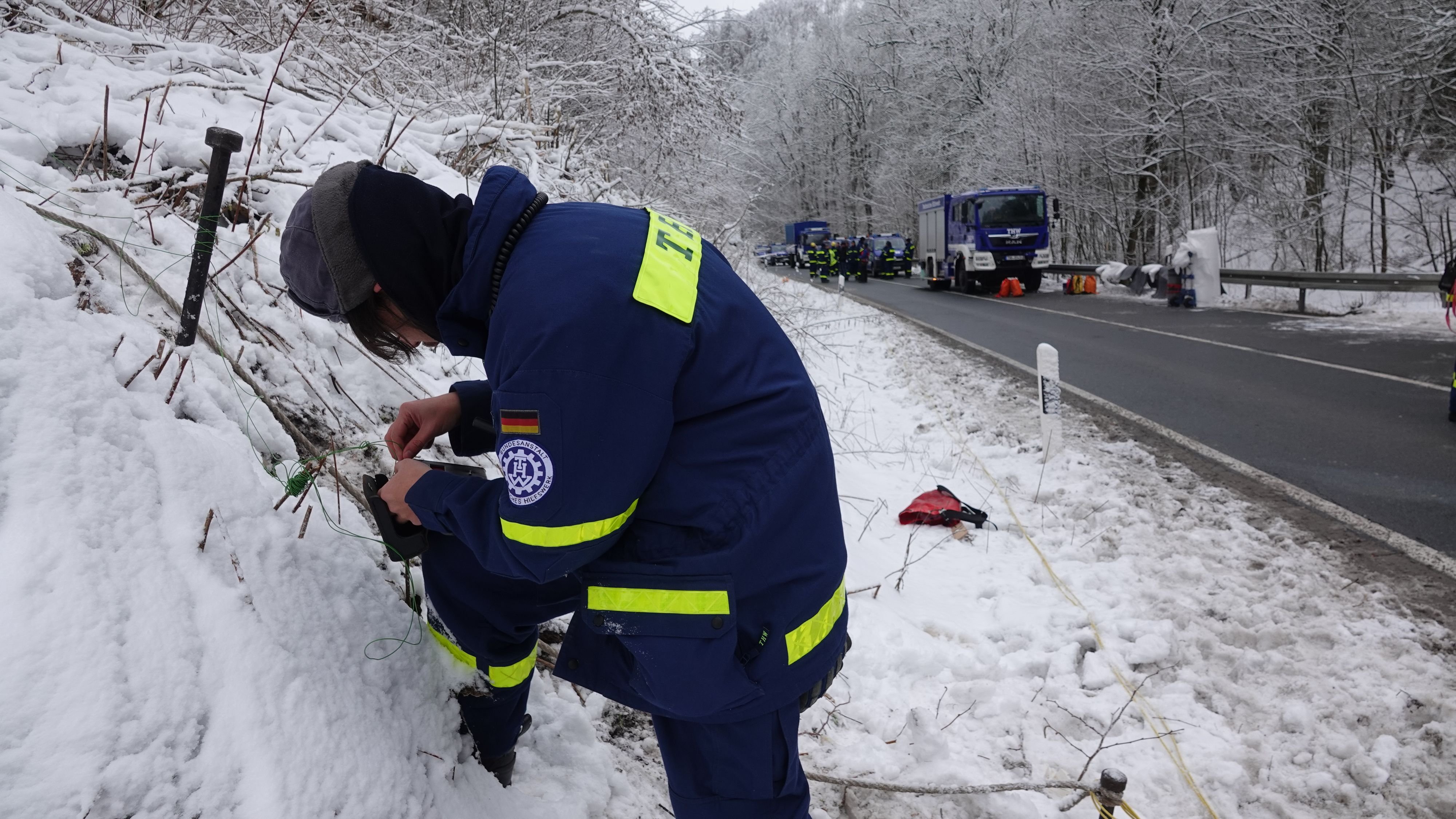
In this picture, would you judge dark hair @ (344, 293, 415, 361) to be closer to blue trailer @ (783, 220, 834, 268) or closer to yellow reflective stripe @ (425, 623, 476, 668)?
yellow reflective stripe @ (425, 623, 476, 668)

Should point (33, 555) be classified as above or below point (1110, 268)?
below

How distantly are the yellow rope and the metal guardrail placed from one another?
9.16 meters

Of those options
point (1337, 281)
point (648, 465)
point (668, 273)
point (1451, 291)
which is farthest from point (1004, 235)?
point (648, 465)

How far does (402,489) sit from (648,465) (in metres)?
0.66

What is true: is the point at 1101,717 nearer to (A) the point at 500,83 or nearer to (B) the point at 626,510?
(B) the point at 626,510

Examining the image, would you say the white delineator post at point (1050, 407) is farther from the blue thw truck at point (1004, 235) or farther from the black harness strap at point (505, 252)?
the blue thw truck at point (1004, 235)

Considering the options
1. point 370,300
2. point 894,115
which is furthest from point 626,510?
point 894,115

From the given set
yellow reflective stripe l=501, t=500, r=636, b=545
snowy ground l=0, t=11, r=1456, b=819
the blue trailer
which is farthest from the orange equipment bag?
yellow reflective stripe l=501, t=500, r=636, b=545

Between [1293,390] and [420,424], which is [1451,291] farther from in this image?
[420,424]

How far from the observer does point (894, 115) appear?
40.7m

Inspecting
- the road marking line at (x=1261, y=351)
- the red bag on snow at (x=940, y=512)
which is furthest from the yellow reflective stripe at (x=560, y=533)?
the road marking line at (x=1261, y=351)

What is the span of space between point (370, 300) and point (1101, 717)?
2.77 metres

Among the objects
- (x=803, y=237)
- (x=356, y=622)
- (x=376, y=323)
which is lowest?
(x=356, y=622)

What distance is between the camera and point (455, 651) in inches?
83.4
